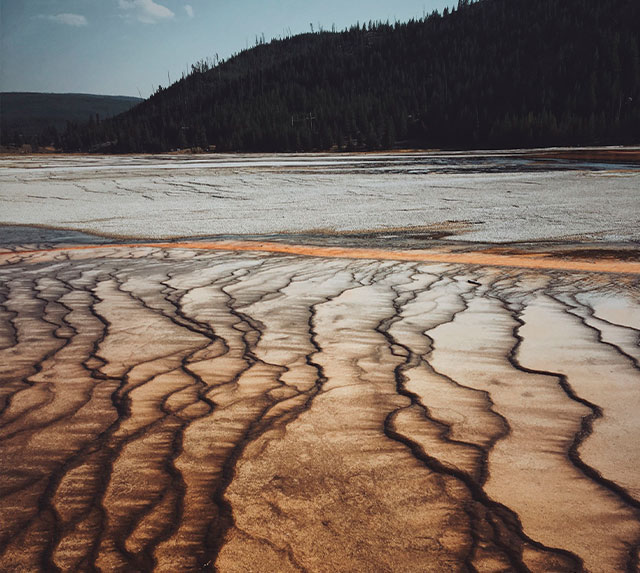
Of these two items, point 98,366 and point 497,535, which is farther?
point 98,366

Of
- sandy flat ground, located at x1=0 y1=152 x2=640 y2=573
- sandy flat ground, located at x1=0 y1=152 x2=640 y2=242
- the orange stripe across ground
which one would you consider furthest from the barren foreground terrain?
sandy flat ground, located at x1=0 y1=152 x2=640 y2=242

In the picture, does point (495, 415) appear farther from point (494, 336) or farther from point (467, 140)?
point (467, 140)

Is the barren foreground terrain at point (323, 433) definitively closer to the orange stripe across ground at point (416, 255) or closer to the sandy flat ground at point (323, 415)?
the sandy flat ground at point (323, 415)

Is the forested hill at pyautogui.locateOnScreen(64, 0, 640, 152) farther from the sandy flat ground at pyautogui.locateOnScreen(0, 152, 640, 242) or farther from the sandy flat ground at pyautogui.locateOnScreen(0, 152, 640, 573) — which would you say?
the sandy flat ground at pyautogui.locateOnScreen(0, 152, 640, 573)

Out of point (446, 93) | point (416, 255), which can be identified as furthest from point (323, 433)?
point (446, 93)

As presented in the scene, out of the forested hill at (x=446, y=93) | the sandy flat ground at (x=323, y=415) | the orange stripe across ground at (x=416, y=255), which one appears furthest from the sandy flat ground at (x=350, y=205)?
the forested hill at (x=446, y=93)

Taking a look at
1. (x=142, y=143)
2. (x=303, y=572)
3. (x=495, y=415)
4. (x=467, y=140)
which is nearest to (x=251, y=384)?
(x=495, y=415)
